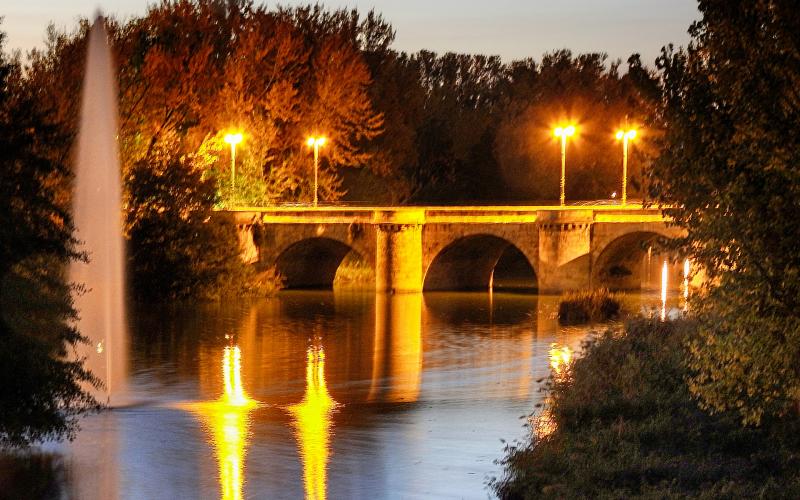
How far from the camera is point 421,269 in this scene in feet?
175

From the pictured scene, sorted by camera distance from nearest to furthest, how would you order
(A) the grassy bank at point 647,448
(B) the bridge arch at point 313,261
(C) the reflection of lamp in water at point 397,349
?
(A) the grassy bank at point 647,448 → (C) the reflection of lamp in water at point 397,349 → (B) the bridge arch at point 313,261

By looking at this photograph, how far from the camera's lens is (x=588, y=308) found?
42375mm

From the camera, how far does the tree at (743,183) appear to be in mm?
13406

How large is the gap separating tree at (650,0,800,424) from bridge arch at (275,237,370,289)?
136 feet

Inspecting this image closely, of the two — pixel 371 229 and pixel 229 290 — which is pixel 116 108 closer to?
pixel 229 290

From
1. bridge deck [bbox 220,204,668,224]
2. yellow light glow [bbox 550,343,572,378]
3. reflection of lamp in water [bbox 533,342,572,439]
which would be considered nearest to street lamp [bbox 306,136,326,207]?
bridge deck [bbox 220,204,668,224]

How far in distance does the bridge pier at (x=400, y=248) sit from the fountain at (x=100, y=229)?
11.3 metres

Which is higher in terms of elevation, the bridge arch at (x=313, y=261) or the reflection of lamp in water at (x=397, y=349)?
the bridge arch at (x=313, y=261)

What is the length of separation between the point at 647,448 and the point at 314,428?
7.76 metres

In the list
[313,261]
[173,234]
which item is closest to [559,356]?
[173,234]

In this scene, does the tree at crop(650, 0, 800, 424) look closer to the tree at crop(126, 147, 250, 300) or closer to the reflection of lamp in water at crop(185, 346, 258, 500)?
the reflection of lamp in water at crop(185, 346, 258, 500)

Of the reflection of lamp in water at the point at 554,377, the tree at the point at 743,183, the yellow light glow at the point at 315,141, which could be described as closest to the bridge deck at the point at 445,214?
the yellow light glow at the point at 315,141

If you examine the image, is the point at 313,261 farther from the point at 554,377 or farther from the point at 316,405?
the point at 554,377

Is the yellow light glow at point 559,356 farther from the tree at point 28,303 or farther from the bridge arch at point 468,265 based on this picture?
the bridge arch at point 468,265
